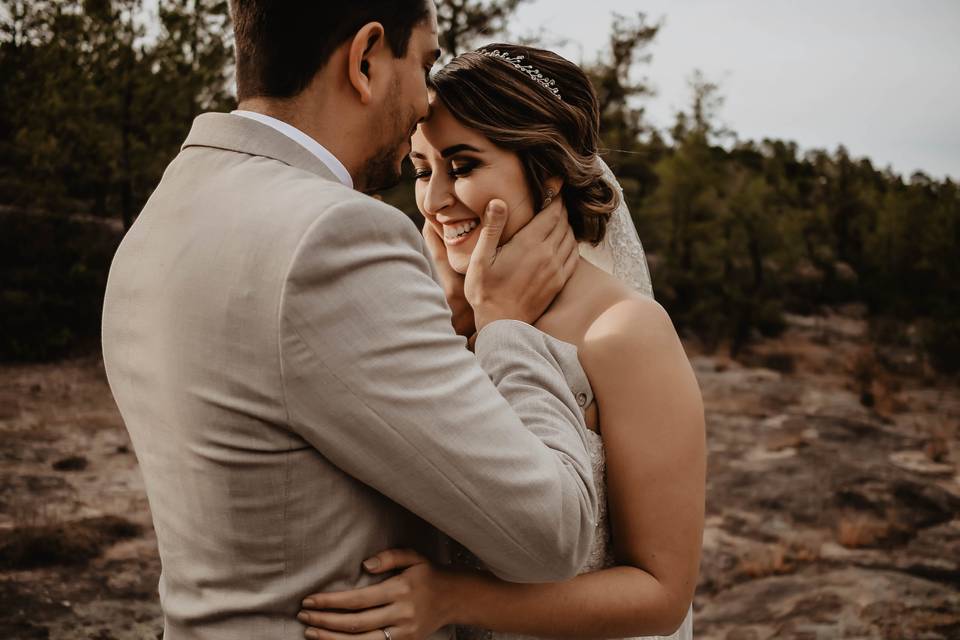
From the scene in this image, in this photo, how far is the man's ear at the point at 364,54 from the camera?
5.40 feet

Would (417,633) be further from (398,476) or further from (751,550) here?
(751,550)

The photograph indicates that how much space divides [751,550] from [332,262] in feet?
25.2

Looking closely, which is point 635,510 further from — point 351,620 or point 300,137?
point 300,137

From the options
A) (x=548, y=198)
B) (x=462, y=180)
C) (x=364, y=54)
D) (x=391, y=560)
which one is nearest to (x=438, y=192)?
(x=462, y=180)

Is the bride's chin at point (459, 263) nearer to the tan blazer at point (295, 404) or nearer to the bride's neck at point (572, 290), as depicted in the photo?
the bride's neck at point (572, 290)

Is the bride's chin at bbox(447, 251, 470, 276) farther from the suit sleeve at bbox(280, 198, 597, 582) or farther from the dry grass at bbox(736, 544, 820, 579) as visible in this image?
the dry grass at bbox(736, 544, 820, 579)

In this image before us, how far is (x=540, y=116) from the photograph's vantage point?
270 centimetres

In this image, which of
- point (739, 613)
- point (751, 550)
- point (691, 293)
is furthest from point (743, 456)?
point (691, 293)

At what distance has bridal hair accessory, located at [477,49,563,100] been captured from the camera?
2703 millimetres

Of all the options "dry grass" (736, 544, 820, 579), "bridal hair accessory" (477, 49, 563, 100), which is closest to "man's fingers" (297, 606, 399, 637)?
"bridal hair accessory" (477, 49, 563, 100)

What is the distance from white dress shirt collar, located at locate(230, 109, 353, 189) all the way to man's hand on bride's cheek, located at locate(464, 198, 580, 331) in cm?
72

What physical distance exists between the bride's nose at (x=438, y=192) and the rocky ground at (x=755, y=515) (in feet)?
13.2

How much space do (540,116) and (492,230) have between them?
500 mm

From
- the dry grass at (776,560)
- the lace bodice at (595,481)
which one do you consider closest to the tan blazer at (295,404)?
the lace bodice at (595,481)
